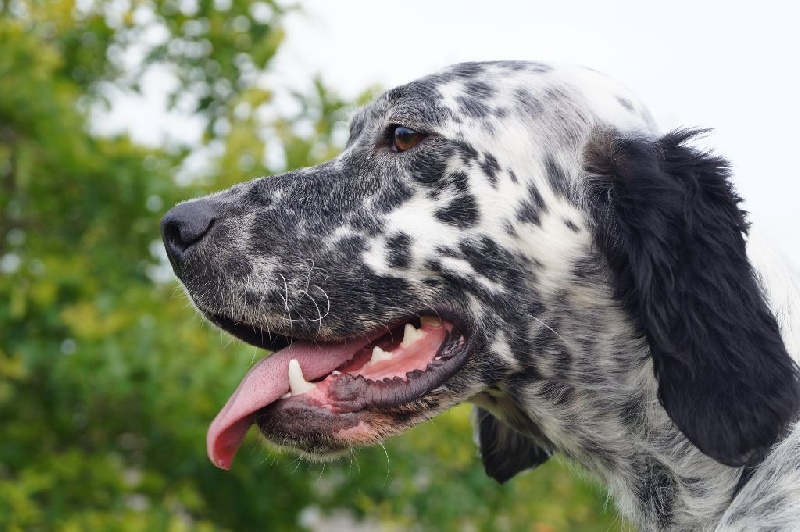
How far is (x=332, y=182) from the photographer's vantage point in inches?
105

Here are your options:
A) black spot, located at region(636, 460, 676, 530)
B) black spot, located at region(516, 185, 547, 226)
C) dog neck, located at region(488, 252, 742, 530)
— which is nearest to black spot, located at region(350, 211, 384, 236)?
black spot, located at region(516, 185, 547, 226)

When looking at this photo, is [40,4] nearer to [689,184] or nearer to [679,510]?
[689,184]

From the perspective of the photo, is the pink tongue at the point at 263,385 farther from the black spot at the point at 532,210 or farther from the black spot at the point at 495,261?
the black spot at the point at 532,210

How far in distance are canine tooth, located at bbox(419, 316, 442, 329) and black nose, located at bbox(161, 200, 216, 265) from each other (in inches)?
23.6

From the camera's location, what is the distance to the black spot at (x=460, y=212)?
2.48 meters

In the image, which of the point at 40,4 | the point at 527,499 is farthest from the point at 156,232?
the point at 527,499

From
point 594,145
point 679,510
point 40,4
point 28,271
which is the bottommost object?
point 28,271

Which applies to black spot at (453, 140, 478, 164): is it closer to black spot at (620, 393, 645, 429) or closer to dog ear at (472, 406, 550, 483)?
black spot at (620, 393, 645, 429)

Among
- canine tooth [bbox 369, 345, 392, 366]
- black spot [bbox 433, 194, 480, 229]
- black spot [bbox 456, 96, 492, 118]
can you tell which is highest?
black spot [bbox 456, 96, 492, 118]

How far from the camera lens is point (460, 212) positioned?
2.49m

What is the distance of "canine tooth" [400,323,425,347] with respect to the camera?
252cm

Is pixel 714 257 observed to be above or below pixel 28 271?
above

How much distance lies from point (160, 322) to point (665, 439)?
208 cm

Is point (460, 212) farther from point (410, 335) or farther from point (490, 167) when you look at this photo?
point (410, 335)
